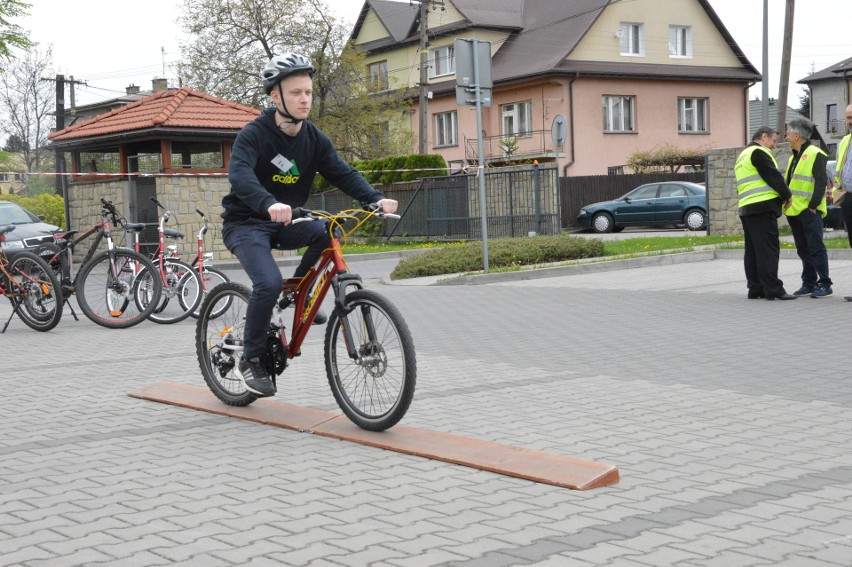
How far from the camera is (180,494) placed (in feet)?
15.6

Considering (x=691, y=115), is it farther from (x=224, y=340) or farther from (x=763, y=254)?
(x=224, y=340)

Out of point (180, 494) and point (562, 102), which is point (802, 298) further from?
point (562, 102)

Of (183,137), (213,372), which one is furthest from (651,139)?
(213,372)

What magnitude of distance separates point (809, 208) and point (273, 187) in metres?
7.78

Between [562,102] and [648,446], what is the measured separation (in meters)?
42.3

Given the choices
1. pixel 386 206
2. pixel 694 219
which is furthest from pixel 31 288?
pixel 694 219

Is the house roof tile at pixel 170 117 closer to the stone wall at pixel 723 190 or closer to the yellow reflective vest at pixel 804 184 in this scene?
the stone wall at pixel 723 190

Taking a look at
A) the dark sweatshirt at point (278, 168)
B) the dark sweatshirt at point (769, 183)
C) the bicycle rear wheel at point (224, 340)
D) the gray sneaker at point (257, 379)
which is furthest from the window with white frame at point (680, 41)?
the gray sneaker at point (257, 379)

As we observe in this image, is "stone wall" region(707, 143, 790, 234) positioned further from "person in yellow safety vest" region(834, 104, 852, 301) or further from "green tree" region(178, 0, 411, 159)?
"green tree" region(178, 0, 411, 159)

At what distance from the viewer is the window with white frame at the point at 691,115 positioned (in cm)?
5038

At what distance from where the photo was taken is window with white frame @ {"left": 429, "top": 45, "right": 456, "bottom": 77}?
174 feet

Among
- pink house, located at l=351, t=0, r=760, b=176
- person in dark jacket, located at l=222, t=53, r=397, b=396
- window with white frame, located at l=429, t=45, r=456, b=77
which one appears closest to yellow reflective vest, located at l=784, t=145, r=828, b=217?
person in dark jacket, located at l=222, t=53, r=397, b=396

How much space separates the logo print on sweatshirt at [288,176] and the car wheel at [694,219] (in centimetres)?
2706

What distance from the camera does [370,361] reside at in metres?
5.75
